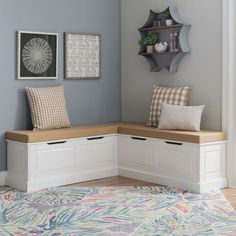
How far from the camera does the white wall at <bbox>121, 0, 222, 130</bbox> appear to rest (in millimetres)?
5414

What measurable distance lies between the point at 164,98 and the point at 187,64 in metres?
0.46

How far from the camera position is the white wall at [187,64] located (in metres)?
5.41

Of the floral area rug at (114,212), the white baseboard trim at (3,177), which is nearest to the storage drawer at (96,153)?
the floral area rug at (114,212)

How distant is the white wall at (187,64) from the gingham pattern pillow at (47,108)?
42.4 inches

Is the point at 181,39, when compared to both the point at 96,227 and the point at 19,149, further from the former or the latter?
the point at 96,227

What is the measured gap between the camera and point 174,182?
529 cm

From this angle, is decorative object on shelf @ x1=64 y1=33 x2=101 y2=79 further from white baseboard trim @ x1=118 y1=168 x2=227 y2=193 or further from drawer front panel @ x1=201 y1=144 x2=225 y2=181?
drawer front panel @ x1=201 y1=144 x2=225 y2=181

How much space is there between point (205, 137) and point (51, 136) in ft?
5.14

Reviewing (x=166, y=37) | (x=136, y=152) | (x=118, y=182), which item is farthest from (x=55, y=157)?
(x=166, y=37)

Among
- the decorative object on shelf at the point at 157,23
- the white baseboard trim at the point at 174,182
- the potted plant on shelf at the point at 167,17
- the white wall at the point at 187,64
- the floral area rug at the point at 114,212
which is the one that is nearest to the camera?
the floral area rug at the point at 114,212

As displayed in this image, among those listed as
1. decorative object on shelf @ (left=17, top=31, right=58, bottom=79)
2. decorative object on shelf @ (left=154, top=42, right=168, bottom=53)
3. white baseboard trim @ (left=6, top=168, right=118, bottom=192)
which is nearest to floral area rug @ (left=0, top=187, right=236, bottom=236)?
white baseboard trim @ (left=6, top=168, right=118, bottom=192)

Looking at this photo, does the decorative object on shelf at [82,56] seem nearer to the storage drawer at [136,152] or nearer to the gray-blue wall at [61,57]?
the gray-blue wall at [61,57]

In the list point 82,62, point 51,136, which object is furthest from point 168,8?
point 51,136

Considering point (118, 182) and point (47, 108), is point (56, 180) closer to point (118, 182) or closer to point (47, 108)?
point (118, 182)
